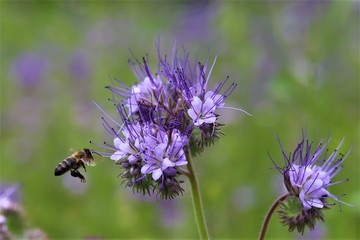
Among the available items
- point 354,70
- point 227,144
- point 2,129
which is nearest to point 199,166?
point 227,144

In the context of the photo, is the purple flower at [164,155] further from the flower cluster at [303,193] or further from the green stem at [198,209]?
the flower cluster at [303,193]

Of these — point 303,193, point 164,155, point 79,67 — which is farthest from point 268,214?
point 79,67

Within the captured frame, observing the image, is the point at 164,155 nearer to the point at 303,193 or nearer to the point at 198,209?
the point at 198,209

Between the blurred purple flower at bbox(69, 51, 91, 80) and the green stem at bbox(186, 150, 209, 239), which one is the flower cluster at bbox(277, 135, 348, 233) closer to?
the green stem at bbox(186, 150, 209, 239)

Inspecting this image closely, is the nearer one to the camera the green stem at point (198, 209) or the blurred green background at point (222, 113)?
the green stem at point (198, 209)

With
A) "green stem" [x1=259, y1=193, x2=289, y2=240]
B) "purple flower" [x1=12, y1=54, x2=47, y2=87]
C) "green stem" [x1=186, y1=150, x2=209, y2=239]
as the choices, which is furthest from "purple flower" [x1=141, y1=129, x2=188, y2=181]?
"purple flower" [x1=12, y1=54, x2=47, y2=87]

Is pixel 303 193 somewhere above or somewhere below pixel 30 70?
below

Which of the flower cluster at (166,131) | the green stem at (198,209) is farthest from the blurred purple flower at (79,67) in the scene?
the green stem at (198,209)
